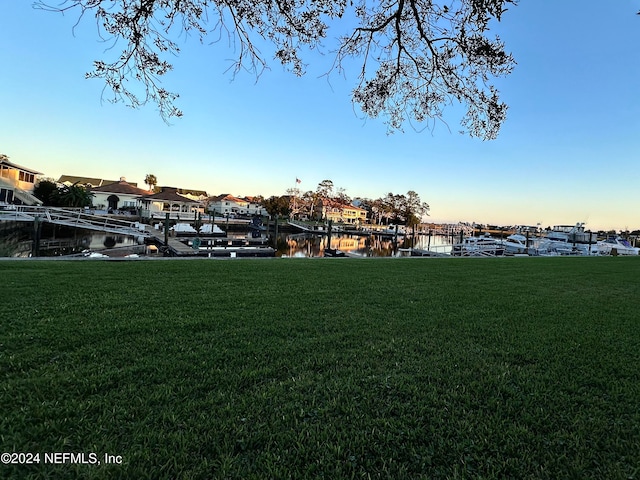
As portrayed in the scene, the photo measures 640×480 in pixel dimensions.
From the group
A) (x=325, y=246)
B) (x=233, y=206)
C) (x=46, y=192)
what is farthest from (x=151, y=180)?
(x=325, y=246)

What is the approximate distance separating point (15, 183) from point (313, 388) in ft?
142

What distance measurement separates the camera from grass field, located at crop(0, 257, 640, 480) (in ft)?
5.50

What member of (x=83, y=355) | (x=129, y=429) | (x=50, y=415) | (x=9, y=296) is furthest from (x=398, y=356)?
(x=9, y=296)

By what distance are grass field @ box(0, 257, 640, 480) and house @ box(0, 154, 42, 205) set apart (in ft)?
117

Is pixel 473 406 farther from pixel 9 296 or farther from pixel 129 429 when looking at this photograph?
pixel 9 296

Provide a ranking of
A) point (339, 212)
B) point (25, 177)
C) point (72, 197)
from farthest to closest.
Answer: point (339, 212), point (72, 197), point (25, 177)

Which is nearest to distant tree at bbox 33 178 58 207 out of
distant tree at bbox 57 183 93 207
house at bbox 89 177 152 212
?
distant tree at bbox 57 183 93 207

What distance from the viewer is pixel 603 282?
313 inches

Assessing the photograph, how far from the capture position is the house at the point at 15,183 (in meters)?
29.8

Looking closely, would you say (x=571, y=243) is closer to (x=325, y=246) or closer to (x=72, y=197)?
(x=325, y=246)

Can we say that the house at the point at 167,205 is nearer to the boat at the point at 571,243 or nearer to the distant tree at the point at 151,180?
the distant tree at the point at 151,180

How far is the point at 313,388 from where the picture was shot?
92.7 inches

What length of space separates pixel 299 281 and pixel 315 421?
4781mm

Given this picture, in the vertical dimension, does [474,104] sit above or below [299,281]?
above
